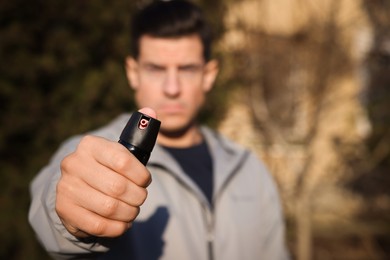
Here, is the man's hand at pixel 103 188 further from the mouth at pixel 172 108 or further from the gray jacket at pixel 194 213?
the mouth at pixel 172 108

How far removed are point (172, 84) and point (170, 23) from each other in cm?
33

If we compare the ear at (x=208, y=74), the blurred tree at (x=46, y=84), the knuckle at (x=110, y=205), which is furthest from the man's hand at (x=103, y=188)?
the blurred tree at (x=46, y=84)

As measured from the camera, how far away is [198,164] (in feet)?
7.42

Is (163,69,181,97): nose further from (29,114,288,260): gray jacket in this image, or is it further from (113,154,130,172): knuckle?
(113,154,130,172): knuckle

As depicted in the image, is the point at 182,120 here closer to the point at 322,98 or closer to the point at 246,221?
the point at 246,221

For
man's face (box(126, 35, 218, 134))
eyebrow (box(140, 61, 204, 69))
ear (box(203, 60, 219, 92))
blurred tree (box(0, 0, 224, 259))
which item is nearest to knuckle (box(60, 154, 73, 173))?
man's face (box(126, 35, 218, 134))

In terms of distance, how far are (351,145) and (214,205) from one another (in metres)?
3.57

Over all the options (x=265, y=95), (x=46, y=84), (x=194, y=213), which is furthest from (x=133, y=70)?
(x=265, y=95)

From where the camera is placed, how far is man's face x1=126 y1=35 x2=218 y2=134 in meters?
2.11

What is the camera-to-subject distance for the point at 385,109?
5359mm

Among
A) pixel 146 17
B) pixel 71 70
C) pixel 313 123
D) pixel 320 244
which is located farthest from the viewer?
pixel 320 244

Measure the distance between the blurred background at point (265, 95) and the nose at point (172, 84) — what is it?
1.80m

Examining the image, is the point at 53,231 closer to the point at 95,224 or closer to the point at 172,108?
the point at 95,224

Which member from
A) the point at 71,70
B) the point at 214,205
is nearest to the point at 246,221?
the point at 214,205
